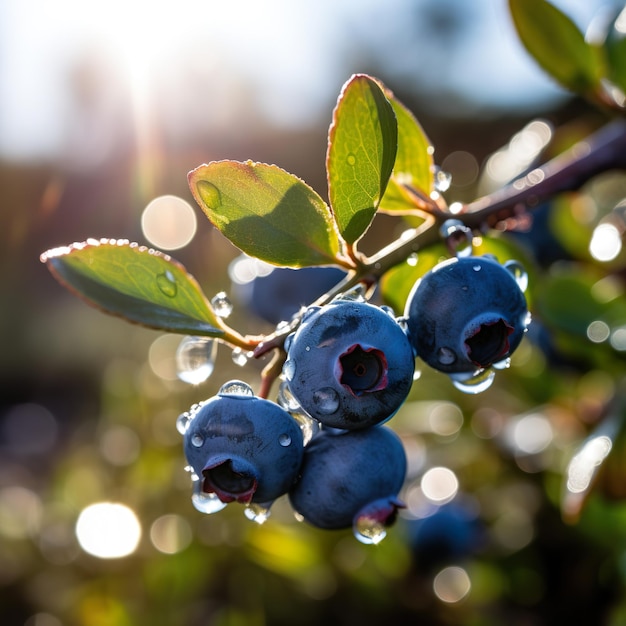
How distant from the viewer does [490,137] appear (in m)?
8.48

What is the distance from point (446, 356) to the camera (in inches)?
24.9

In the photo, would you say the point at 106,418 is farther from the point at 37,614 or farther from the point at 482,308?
the point at 482,308

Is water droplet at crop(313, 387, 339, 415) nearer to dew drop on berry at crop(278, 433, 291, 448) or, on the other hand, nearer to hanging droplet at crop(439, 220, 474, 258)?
dew drop on berry at crop(278, 433, 291, 448)

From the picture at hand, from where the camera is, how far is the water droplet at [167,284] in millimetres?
687

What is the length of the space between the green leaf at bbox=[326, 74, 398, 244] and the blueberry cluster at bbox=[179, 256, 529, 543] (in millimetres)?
81

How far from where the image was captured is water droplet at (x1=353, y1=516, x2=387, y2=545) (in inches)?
28.5

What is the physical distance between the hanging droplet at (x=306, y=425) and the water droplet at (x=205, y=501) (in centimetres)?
10

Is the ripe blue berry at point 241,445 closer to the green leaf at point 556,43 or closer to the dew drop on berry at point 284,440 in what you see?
the dew drop on berry at point 284,440

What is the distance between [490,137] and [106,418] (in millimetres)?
7269

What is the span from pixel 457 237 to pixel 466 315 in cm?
14

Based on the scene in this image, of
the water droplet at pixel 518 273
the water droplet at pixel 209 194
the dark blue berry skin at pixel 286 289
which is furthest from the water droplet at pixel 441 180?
the water droplet at pixel 209 194

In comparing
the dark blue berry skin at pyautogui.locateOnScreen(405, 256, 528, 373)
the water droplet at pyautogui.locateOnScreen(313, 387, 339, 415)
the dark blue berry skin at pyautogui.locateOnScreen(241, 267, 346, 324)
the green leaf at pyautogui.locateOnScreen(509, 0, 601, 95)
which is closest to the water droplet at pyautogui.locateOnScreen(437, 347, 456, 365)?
the dark blue berry skin at pyautogui.locateOnScreen(405, 256, 528, 373)

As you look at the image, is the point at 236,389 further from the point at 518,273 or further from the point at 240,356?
the point at 518,273

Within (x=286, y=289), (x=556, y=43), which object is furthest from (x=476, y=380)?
(x=556, y=43)
